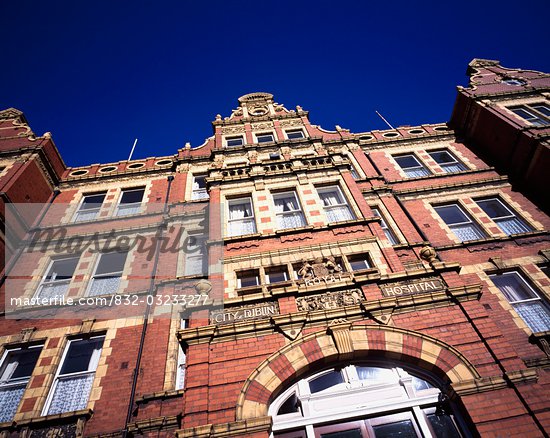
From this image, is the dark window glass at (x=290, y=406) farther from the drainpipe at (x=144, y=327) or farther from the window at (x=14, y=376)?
the window at (x=14, y=376)

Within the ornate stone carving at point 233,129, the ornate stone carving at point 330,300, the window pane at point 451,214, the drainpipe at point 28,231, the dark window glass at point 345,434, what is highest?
the ornate stone carving at point 233,129

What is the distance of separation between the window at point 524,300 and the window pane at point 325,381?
6747 millimetres

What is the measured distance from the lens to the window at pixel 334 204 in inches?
524

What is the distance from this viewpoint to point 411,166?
19.3 meters

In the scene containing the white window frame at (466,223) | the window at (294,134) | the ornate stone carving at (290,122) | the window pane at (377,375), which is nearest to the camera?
the window pane at (377,375)

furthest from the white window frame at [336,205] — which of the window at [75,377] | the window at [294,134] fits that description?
the window at [75,377]

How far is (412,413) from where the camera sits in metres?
7.66

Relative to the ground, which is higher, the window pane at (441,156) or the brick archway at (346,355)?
the window pane at (441,156)

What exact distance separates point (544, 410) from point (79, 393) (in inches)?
466

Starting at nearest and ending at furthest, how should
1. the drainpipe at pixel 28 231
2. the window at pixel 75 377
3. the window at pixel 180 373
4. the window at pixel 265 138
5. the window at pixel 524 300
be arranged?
1. the window at pixel 75 377
2. the window at pixel 180 373
3. the window at pixel 524 300
4. the drainpipe at pixel 28 231
5. the window at pixel 265 138

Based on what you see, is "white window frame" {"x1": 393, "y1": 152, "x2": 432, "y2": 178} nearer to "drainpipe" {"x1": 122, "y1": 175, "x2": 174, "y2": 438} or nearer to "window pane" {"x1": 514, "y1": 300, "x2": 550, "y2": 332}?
"window pane" {"x1": 514, "y1": 300, "x2": 550, "y2": 332}

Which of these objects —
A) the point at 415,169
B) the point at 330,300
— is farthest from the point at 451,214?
the point at 330,300

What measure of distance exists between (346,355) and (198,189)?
12.4m

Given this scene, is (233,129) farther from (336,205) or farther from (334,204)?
(336,205)
